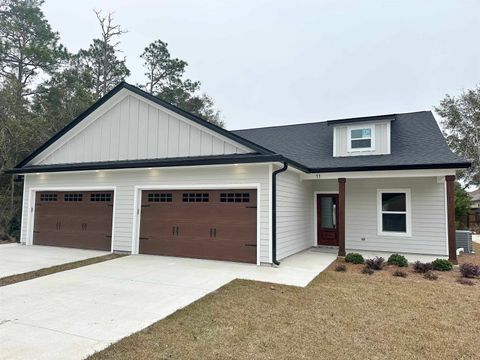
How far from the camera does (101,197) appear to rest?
1045 cm

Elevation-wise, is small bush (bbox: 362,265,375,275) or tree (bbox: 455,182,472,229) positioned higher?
tree (bbox: 455,182,472,229)

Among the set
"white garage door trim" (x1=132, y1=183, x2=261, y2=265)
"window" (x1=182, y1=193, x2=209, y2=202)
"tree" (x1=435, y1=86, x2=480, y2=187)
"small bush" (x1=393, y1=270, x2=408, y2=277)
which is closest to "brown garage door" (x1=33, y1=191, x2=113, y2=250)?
"white garage door trim" (x1=132, y1=183, x2=261, y2=265)

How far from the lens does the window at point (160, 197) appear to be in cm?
948

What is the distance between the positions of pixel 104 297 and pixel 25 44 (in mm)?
23129

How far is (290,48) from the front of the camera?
66.9 feet

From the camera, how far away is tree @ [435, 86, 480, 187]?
2397cm

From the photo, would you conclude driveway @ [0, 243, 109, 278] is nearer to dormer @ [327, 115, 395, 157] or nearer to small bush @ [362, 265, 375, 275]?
small bush @ [362, 265, 375, 275]

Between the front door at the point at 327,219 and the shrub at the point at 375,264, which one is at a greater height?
the front door at the point at 327,219

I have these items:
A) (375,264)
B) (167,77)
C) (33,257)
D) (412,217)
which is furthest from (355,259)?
(167,77)

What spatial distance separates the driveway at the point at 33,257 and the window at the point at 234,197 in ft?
13.8

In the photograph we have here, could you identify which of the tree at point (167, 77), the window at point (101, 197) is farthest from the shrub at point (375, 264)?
the tree at point (167, 77)

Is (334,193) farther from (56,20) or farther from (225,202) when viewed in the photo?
(56,20)

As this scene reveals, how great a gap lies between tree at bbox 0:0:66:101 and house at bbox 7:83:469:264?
431 inches

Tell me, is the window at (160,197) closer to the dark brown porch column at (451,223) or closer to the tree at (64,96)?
the dark brown porch column at (451,223)
